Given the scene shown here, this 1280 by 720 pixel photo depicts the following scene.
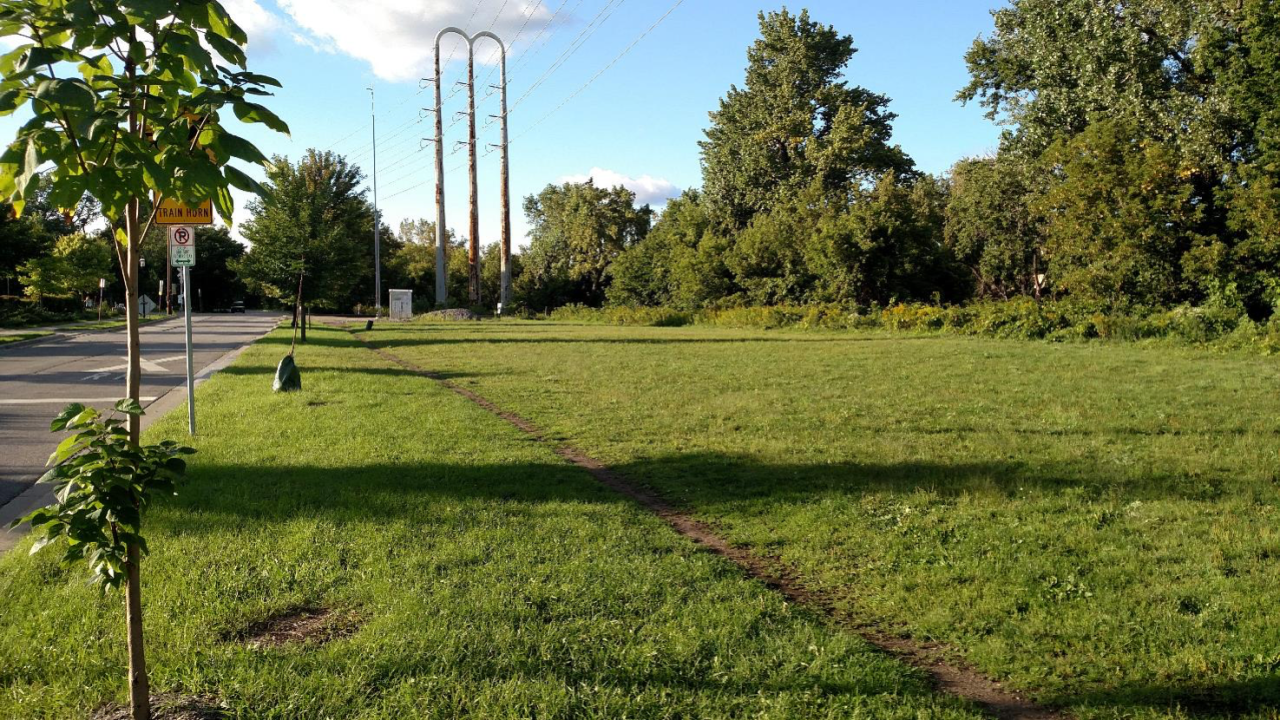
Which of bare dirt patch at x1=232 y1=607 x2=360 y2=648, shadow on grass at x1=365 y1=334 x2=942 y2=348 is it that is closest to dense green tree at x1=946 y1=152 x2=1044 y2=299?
shadow on grass at x1=365 y1=334 x2=942 y2=348

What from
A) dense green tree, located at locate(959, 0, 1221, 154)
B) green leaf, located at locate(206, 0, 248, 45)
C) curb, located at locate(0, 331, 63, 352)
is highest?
dense green tree, located at locate(959, 0, 1221, 154)

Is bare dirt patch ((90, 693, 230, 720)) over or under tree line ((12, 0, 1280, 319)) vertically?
under

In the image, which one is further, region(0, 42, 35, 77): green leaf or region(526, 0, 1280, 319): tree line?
region(526, 0, 1280, 319): tree line

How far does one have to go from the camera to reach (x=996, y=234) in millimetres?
40344

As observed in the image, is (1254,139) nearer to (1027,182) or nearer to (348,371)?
(1027,182)

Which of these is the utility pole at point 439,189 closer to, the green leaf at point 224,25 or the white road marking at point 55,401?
the white road marking at point 55,401

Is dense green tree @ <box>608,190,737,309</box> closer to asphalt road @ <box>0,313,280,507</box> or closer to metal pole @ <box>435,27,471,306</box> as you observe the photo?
metal pole @ <box>435,27,471,306</box>

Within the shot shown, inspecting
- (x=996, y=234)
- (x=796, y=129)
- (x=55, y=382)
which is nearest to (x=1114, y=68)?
(x=996, y=234)

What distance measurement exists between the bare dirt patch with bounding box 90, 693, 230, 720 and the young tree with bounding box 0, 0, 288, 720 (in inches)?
62.3

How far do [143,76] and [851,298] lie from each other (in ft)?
119

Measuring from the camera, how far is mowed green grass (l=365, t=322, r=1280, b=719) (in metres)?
3.97

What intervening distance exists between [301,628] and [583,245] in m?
67.3

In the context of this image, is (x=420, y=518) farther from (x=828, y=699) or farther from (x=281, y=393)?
(x=281, y=393)

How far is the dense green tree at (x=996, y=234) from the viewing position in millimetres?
38844
